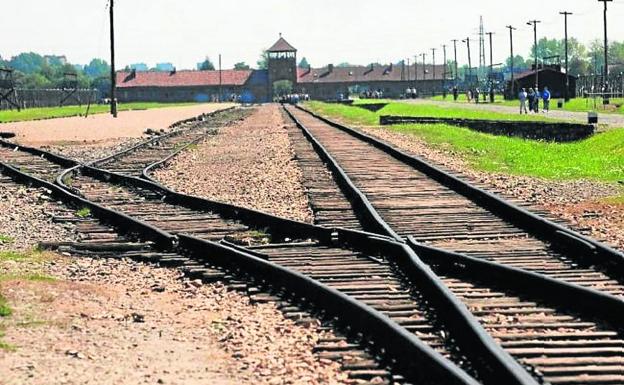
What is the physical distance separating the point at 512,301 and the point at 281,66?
187496 mm

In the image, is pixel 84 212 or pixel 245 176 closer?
pixel 84 212

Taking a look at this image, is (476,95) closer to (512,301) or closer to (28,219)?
(28,219)

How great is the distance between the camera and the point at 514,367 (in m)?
5.61

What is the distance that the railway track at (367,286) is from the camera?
6.18 metres

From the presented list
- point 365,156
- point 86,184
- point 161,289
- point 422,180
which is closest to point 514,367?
point 161,289

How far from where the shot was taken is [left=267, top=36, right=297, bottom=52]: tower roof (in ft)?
639

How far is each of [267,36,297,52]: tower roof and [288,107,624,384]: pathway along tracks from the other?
7113 inches

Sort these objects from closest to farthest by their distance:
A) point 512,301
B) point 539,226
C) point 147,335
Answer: point 147,335 → point 512,301 → point 539,226

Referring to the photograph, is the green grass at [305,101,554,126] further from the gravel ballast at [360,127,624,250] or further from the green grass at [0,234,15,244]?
the green grass at [0,234,15,244]

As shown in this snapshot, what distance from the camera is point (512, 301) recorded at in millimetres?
8062

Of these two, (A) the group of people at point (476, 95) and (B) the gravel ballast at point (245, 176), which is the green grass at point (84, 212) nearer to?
(B) the gravel ballast at point (245, 176)

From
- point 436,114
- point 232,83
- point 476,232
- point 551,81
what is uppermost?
point 232,83

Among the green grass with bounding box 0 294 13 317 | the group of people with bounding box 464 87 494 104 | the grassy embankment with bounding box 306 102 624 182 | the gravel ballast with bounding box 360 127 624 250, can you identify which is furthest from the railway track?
the group of people with bounding box 464 87 494 104

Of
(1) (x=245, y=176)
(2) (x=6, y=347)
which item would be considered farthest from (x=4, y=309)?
(1) (x=245, y=176)
